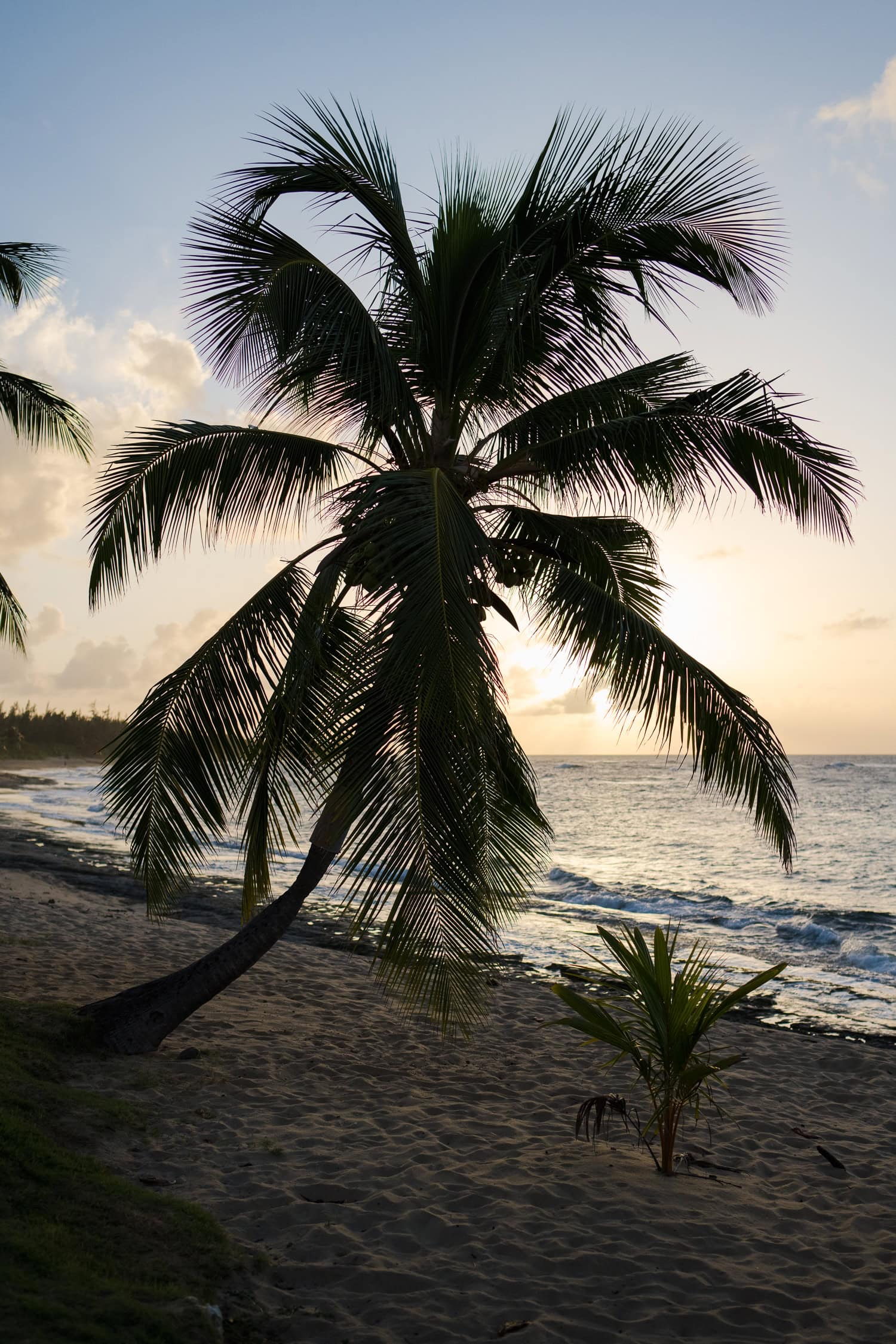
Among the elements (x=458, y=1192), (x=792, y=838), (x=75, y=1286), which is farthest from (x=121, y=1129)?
(x=792, y=838)

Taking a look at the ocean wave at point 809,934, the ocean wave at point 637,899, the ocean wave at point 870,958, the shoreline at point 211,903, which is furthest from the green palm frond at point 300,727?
the ocean wave at point 637,899

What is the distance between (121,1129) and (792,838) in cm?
416

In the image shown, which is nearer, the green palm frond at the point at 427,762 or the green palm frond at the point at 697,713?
the green palm frond at the point at 427,762

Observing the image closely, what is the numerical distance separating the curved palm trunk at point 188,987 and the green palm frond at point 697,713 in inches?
92.3

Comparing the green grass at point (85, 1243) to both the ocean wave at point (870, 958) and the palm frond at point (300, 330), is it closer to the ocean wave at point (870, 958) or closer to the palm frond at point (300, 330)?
the palm frond at point (300, 330)

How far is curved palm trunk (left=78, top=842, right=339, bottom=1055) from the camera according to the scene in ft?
20.3

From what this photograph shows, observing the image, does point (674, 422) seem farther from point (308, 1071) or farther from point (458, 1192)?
point (308, 1071)

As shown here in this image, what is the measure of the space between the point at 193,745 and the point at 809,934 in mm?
12233

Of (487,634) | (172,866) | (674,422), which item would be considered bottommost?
(172,866)

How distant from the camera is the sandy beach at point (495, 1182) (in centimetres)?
361

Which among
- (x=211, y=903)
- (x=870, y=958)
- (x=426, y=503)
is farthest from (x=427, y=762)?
(x=870, y=958)

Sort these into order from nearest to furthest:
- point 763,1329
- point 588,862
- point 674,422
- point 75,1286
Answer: point 75,1286 < point 763,1329 < point 674,422 < point 588,862

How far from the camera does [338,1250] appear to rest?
12.8 ft

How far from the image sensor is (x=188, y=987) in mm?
6355
